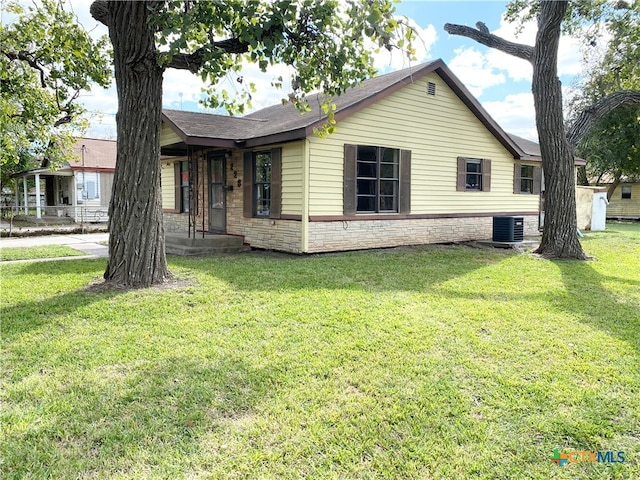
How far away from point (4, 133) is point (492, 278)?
1443 cm

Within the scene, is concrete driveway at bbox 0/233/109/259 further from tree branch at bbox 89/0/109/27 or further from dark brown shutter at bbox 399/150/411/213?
dark brown shutter at bbox 399/150/411/213

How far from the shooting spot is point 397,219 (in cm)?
1088

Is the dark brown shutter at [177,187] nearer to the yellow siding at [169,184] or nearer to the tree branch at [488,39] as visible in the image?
the yellow siding at [169,184]

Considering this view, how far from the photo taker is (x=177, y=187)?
44.1 ft

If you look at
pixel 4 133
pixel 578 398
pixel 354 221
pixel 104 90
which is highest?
pixel 104 90

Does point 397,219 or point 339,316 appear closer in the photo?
A: point 339,316

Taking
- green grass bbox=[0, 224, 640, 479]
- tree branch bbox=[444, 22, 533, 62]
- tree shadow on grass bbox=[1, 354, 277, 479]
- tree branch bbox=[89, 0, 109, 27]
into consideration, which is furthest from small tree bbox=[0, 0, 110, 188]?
tree branch bbox=[444, 22, 533, 62]

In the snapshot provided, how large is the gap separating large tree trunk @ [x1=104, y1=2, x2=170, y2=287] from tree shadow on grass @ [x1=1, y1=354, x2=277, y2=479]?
2.89 m

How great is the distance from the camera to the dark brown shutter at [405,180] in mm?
10812

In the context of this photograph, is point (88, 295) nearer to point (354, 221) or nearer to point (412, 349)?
point (412, 349)

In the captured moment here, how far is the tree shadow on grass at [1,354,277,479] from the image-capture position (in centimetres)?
237

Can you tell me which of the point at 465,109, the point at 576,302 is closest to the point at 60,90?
the point at 465,109

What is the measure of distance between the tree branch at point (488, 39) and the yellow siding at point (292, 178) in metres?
4.87

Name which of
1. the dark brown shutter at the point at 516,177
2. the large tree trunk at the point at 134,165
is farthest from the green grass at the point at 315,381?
the dark brown shutter at the point at 516,177
